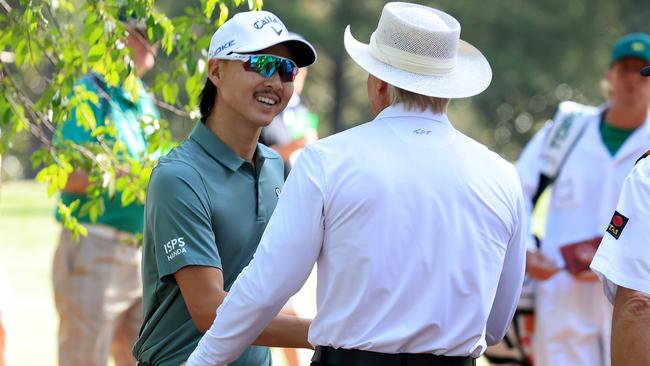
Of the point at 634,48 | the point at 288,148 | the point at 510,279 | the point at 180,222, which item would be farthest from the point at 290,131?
the point at 510,279

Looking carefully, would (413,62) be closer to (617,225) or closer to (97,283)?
(617,225)

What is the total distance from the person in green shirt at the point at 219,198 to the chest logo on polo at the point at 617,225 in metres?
0.96

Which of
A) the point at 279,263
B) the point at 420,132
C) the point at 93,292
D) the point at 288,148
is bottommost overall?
the point at 288,148

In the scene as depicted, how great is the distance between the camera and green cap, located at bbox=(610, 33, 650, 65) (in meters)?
6.88

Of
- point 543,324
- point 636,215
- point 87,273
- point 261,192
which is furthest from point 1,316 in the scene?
point 636,215

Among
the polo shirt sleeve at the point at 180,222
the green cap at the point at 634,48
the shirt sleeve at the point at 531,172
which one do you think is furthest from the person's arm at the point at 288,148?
the polo shirt sleeve at the point at 180,222

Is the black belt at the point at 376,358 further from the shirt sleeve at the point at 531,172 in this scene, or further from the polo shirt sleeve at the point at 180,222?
the shirt sleeve at the point at 531,172

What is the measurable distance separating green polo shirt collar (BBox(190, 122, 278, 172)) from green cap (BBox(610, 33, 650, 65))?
131 inches

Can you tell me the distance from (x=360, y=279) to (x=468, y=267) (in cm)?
29

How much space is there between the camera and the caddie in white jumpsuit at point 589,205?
684 cm

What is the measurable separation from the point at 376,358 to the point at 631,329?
66 cm

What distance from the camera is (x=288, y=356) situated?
796cm

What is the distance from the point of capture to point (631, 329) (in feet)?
11.1

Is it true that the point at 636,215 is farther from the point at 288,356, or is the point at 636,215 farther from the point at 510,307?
the point at 288,356
